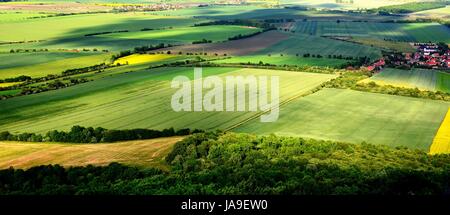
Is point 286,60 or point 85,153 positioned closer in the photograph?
point 85,153

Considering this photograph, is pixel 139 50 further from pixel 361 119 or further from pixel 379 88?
pixel 361 119

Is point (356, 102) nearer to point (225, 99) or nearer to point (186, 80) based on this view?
point (225, 99)

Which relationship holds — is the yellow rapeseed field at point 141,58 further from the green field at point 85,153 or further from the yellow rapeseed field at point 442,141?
the yellow rapeseed field at point 442,141

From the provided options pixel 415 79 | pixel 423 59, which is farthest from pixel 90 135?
pixel 423 59
